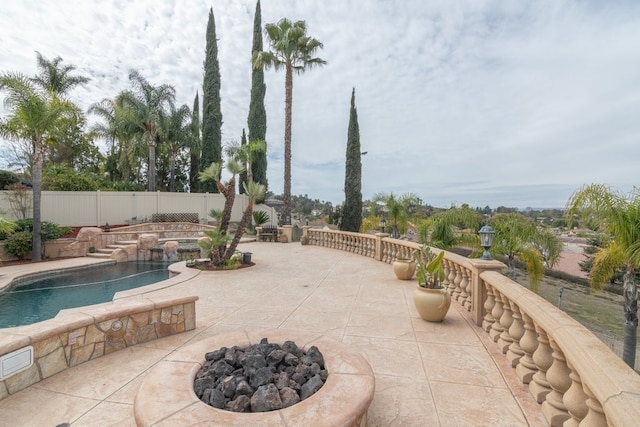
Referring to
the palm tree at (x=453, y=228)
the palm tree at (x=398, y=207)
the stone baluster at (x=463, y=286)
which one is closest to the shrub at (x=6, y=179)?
the palm tree at (x=398, y=207)

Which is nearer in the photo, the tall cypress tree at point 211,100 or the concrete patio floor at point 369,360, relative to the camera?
→ the concrete patio floor at point 369,360

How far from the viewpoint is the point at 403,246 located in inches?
348

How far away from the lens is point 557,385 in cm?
220

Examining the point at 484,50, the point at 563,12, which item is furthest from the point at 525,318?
the point at 484,50

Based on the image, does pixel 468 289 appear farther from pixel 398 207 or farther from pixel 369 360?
pixel 398 207

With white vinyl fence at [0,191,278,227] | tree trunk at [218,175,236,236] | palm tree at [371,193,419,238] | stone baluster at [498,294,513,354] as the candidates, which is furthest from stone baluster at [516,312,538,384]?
white vinyl fence at [0,191,278,227]

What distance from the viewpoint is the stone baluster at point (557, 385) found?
7.13 ft

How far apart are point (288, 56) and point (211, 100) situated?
10409 mm

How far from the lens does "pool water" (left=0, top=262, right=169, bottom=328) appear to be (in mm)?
6871

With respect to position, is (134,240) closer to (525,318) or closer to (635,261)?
(525,318)

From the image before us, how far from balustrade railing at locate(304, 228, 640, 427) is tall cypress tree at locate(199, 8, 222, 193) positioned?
23.2 metres

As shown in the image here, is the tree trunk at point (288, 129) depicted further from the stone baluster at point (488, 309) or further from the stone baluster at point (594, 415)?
the stone baluster at point (594, 415)

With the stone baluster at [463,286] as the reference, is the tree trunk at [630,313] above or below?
below

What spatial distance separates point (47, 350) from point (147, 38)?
39.2ft
